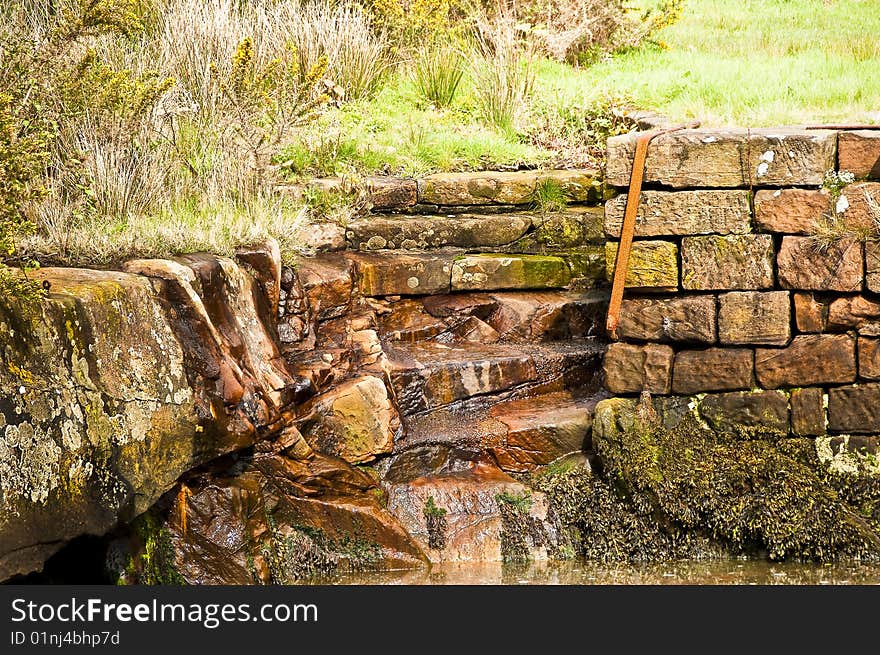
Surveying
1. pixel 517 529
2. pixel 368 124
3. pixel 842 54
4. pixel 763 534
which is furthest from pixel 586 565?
pixel 842 54

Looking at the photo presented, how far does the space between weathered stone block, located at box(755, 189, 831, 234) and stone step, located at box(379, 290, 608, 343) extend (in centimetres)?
155

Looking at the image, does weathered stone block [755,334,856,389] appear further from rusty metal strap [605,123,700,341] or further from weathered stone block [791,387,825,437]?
rusty metal strap [605,123,700,341]

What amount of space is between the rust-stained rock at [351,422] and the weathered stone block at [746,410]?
1773mm

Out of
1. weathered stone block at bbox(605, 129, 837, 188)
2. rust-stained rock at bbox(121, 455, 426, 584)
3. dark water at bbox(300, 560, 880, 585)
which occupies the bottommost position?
dark water at bbox(300, 560, 880, 585)

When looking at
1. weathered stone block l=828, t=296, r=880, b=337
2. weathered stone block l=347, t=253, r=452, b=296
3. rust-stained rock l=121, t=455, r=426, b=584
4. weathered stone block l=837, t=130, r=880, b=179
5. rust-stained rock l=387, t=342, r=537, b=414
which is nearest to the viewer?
rust-stained rock l=121, t=455, r=426, b=584

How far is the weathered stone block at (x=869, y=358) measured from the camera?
5660 millimetres

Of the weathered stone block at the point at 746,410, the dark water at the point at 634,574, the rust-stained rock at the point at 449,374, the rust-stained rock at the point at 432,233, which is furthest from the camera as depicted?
the rust-stained rock at the point at 432,233

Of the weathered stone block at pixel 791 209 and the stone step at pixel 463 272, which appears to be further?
the stone step at pixel 463 272

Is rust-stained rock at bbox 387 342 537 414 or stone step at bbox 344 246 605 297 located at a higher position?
stone step at bbox 344 246 605 297

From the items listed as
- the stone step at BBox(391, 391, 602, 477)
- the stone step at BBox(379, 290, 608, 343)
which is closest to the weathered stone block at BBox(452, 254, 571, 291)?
the stone step at BBox(379, 290, 608, 343)

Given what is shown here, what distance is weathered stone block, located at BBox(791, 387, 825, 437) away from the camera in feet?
19.0

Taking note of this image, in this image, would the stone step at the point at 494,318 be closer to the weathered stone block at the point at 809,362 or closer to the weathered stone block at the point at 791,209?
the weathered stone block at the point at 809,362

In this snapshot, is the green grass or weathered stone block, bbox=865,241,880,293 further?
the green grass

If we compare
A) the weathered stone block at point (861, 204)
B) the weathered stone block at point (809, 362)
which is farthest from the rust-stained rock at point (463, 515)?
the weathered stone block at point (861, 204)
